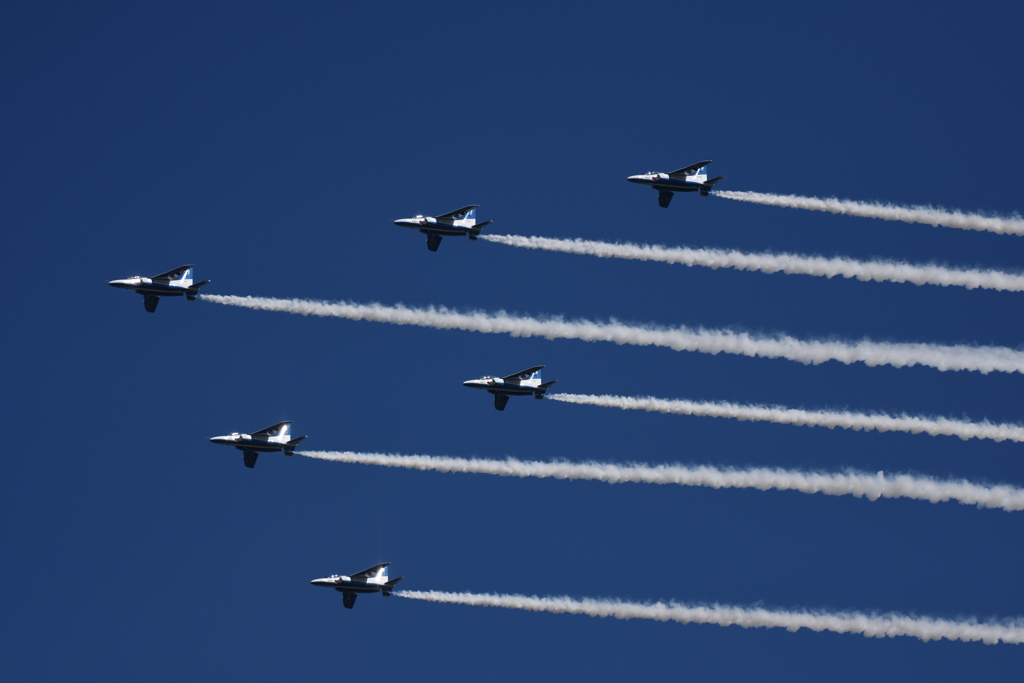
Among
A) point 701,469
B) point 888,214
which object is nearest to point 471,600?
point 701,469

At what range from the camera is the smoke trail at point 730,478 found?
62.4 m

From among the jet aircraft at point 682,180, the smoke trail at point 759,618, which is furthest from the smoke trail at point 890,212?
the smoke trail at point 759,618

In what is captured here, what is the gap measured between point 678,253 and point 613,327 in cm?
574

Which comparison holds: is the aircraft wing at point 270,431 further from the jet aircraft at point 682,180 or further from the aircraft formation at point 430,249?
the jet aircraft at point 682,180

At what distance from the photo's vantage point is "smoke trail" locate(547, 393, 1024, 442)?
63500 millimetres

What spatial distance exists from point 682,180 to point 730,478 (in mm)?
17309

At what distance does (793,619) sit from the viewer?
209ft

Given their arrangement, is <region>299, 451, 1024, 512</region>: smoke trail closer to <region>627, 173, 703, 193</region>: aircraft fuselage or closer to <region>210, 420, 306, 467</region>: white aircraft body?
<region>210, 420, 306, 467</region>: white aircraft body

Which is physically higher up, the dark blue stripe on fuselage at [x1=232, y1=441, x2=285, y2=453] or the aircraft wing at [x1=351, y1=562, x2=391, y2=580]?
the dark blue stripe on fuselage at [x1=232, y1=441, x2=285, y2=453]

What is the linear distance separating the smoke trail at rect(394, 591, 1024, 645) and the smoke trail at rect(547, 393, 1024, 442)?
29.5ft

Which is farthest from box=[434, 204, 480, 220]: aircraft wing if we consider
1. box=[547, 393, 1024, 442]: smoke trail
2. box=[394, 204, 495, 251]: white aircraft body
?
box=[547, 393, 1024, 442]: smoke trail

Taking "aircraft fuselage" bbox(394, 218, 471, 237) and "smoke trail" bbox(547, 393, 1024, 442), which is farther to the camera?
"aircraft fuselage" bbox(394, 218, 471, 237)

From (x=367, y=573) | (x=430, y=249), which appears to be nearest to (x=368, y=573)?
(x=367, y=573)

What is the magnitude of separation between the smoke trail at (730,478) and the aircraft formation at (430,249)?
3.62 meters
